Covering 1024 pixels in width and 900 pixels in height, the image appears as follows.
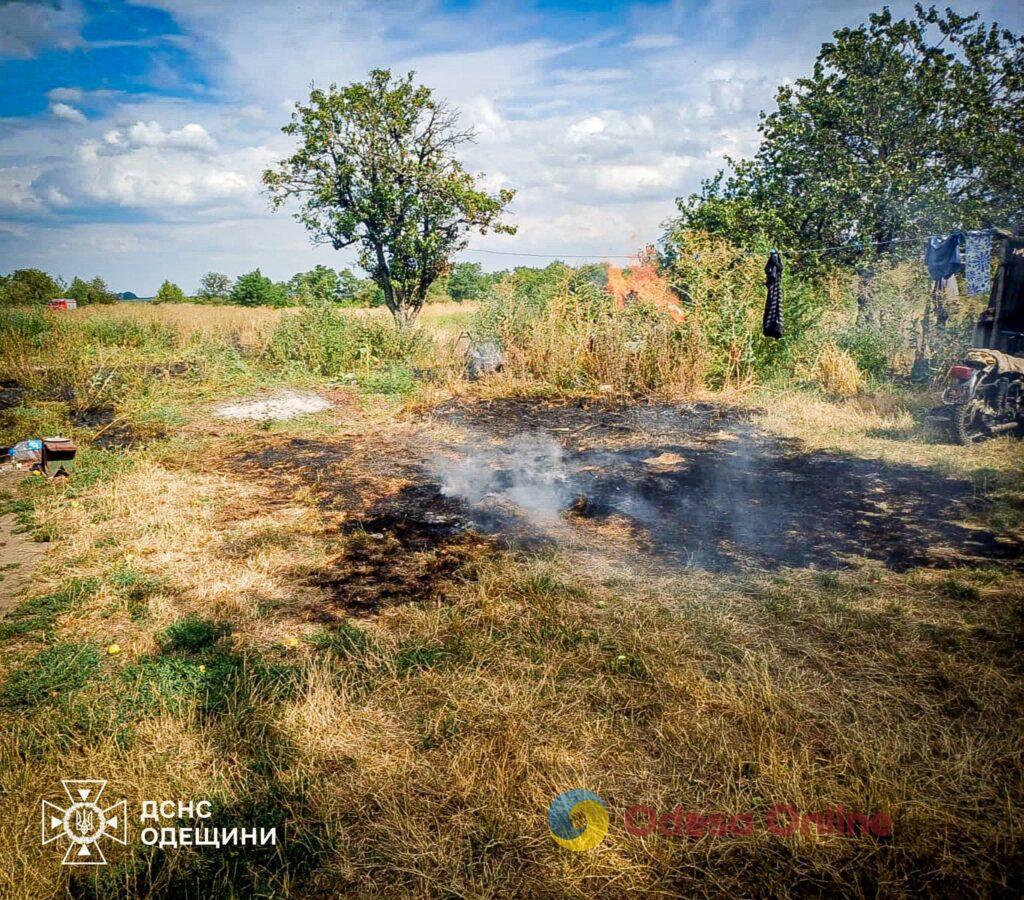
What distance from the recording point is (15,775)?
2230 millimetres

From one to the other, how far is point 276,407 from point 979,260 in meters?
11.9

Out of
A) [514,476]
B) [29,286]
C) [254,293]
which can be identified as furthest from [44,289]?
[514,476]

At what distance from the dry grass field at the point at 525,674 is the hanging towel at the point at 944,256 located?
4.78 m

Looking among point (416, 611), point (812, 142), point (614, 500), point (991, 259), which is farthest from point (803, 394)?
point (416, 611)

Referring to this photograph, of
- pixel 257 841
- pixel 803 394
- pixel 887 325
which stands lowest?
pixel 257 841

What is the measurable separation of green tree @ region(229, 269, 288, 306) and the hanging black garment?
3280cm

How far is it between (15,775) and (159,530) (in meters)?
2.66

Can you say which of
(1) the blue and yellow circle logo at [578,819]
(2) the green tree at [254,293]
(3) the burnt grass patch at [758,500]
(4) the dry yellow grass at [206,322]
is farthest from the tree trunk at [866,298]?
(2) the green tree at [254,293]

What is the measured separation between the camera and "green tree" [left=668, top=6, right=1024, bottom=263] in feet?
37.5

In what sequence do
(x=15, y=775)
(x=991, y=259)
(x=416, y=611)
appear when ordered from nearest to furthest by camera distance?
(x=15, y=775) < (x=416, y=611) < (x=991, y=259)

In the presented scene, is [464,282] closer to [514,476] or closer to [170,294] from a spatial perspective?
[170,294]

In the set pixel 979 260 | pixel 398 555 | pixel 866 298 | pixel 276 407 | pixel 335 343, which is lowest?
pixel 398 555

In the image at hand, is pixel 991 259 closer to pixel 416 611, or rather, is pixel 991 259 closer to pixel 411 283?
pixel 416 611

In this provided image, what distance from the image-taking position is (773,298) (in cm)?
912
